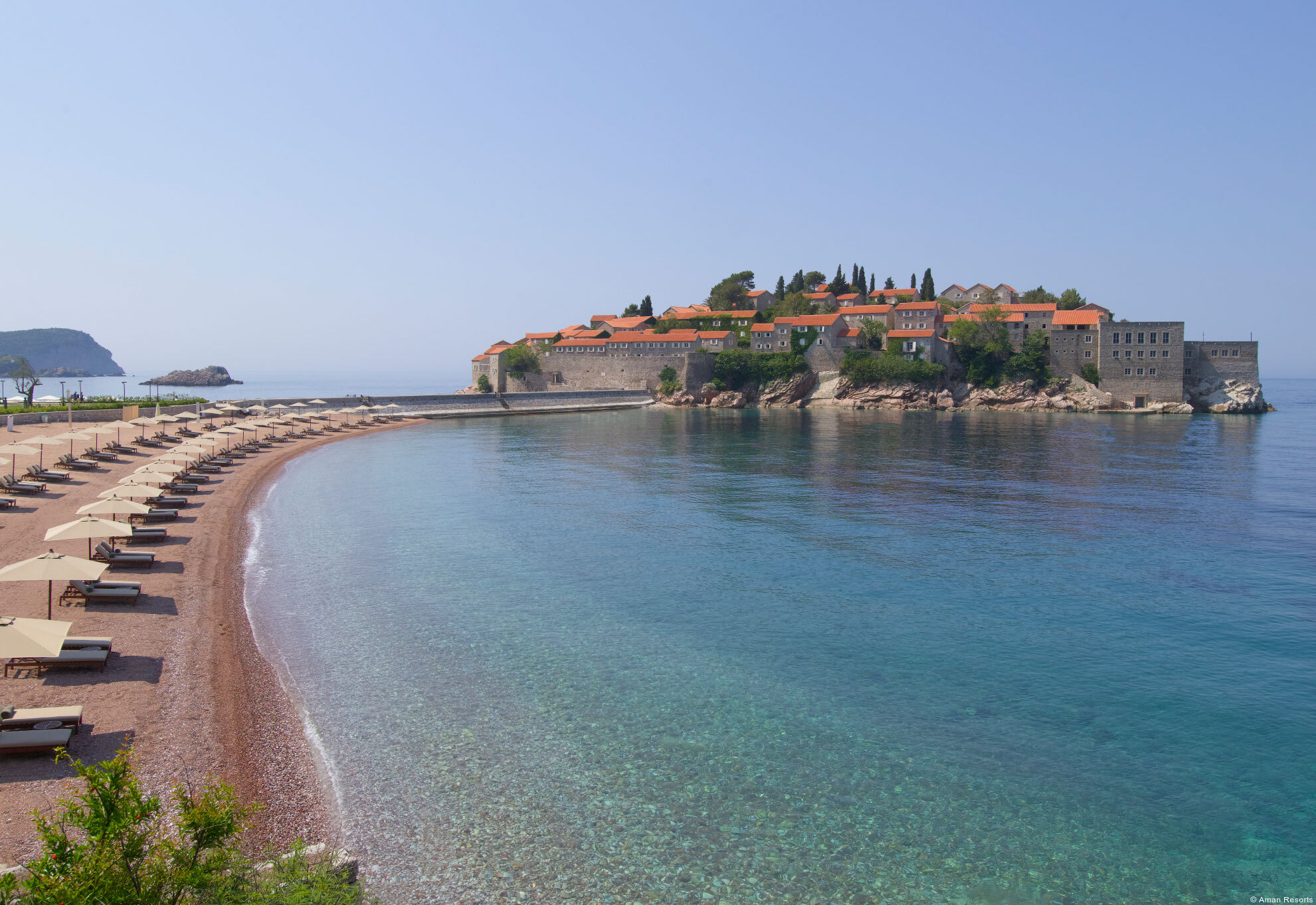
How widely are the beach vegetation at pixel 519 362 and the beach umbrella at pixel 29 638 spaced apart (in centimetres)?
9404

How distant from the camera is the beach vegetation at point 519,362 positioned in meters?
103

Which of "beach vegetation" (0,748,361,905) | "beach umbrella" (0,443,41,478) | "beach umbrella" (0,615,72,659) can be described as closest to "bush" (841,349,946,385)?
"beach umbrella" (0,443,41,478)

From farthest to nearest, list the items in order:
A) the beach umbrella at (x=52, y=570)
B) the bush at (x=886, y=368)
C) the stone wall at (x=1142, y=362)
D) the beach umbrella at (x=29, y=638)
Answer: the bush at (x=886, y=368) → the stone wall at (x=1142, y=362) → the beach umbrella at (x=52, y=570) → the beach umbrella at (x=29, y=638)

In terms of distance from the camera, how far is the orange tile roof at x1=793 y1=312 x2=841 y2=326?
94000 millimetres

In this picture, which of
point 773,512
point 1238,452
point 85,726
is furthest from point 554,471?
point 1238,452

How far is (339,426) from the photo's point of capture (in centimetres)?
6525

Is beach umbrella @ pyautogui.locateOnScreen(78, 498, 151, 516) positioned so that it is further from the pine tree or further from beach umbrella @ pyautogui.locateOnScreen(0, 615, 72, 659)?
the pine tree

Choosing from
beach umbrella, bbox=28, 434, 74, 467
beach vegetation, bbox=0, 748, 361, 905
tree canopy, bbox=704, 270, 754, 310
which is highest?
tree canopy, bbox=704, 270, 754, 310

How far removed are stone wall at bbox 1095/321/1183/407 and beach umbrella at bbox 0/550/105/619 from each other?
93949 mm

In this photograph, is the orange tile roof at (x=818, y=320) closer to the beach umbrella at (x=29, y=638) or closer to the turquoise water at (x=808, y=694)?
the turquoise water at (x=808, y=694)

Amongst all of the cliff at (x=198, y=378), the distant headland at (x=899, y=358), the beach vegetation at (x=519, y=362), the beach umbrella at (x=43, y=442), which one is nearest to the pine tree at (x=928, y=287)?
the distant headland at (x=899, y=358)

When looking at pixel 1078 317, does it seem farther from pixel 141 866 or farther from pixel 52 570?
pixel 141 866

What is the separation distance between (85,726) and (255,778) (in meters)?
2.72

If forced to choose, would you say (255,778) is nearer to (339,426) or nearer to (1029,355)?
(339,426)
